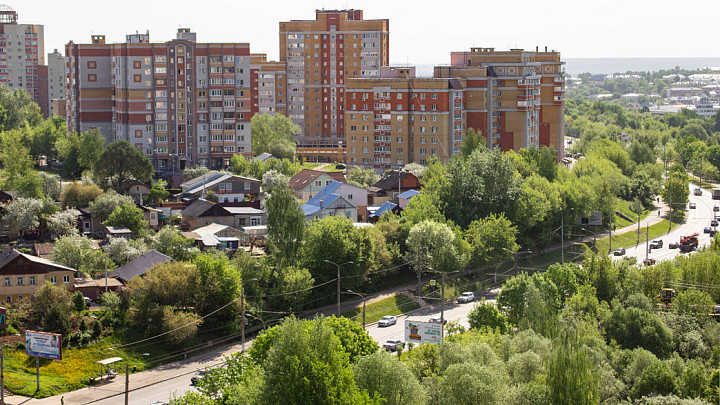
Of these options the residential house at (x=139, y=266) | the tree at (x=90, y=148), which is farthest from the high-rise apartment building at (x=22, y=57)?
the residential house at (x=139, y=266)

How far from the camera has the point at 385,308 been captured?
49844 mm

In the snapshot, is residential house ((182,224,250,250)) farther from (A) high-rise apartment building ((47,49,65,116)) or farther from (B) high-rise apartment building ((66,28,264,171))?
(A) high-rise apartment building ((47,49,65,116))

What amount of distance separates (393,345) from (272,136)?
56633 millimetres

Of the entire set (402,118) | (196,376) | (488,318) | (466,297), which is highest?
(402,118)

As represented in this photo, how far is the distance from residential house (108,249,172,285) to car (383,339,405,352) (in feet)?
38.2

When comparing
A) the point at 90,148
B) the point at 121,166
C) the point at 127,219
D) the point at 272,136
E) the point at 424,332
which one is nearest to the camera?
the point at 424,332

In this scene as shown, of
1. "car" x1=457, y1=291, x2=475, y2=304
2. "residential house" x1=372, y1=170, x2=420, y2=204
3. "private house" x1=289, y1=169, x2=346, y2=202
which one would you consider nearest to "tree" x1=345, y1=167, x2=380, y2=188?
"residential house" x1=372, y1=170, x2=420, y2=204

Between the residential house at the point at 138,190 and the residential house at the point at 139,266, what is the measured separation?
21201mm

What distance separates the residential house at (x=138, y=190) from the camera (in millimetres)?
69188

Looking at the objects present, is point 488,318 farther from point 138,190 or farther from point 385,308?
point 138,190

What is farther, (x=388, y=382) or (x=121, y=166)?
(x=121, y=166)

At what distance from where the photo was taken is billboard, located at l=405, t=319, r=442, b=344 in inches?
1586

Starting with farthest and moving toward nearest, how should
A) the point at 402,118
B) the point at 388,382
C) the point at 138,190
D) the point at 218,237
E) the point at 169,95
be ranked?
the point at 402,118
the point at 169,95
the point at 138,190
the point at 218,237
the point at 388,382

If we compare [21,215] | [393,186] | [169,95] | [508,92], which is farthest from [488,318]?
[508,92]
